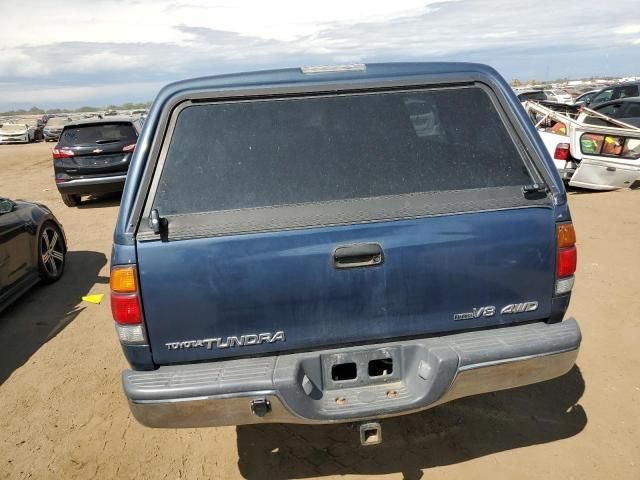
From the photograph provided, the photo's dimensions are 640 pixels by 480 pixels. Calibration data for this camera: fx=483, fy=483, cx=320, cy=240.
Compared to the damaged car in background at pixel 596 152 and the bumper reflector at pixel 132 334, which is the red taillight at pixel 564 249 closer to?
the bumper reflector at pixel 132 334

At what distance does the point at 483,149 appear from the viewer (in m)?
2.40

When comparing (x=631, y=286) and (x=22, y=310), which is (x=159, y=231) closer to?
(x=22, y=310)

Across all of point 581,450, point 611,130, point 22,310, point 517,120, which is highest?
point 517,120

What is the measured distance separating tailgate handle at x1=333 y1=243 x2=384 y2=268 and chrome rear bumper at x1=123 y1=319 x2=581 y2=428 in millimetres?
410

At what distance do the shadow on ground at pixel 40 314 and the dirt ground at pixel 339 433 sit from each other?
0.04m

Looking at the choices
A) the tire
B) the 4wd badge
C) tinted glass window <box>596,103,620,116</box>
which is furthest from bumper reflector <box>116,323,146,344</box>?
tinted glass window <box>596,103,620,116</box>

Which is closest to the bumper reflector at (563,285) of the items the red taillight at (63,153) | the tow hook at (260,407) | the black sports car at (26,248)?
the tow hook at (260,407)

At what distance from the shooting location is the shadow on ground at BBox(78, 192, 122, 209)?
34.6 ft

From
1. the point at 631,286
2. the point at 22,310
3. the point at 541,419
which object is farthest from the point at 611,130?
the point at 22,310

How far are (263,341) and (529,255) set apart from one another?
51.2 inches

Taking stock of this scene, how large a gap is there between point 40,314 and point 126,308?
3.56 metres

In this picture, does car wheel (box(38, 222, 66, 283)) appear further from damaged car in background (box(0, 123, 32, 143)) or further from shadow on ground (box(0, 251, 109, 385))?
→ damaged car in background (box(0, 123, 32, 143))

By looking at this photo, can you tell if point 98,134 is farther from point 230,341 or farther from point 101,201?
point 230,341

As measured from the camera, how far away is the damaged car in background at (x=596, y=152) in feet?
27.1
